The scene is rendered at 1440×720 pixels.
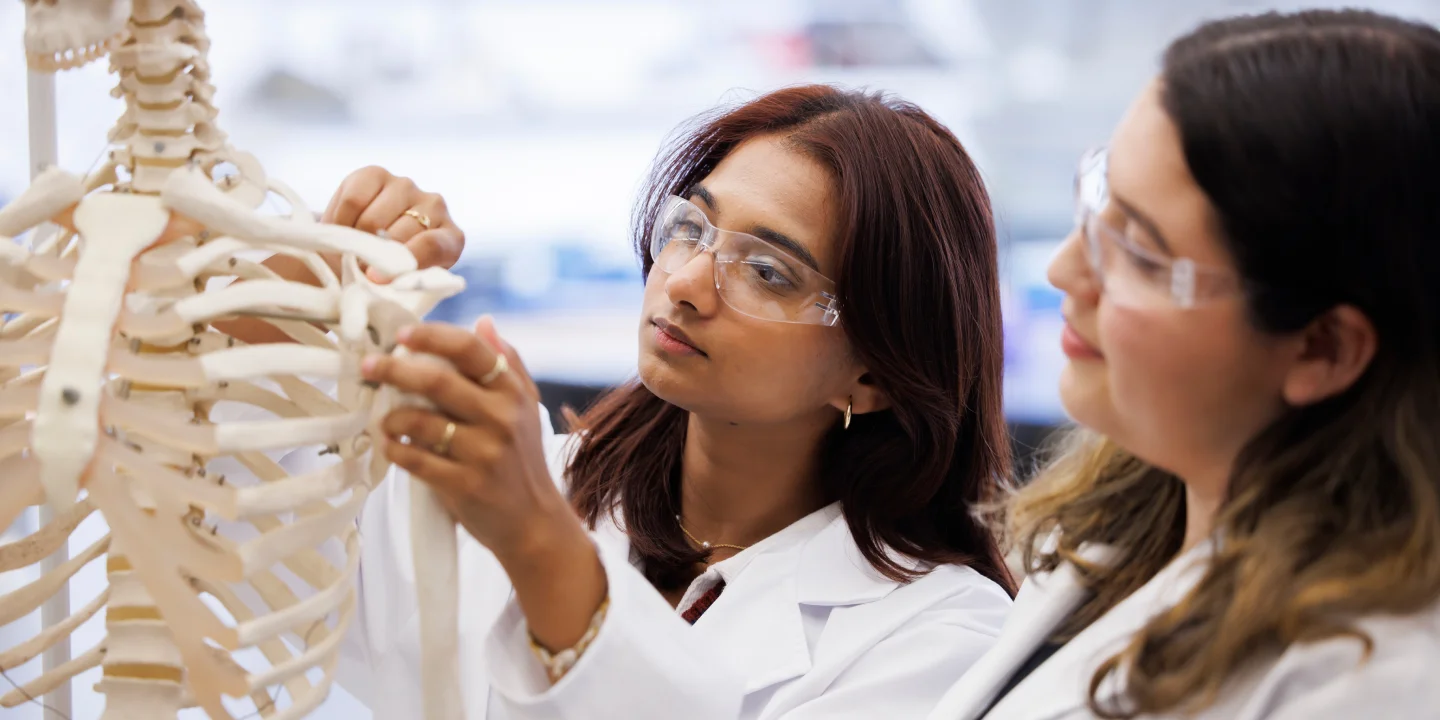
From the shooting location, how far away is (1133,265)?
75 centimetres

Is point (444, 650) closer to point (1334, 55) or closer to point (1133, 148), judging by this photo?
point (1133, 148)

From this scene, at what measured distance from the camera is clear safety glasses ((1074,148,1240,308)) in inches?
28.3

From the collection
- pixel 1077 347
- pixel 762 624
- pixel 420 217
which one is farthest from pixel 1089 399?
pixel 420 217

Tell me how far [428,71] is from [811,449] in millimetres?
1727

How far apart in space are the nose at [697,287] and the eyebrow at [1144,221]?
0.49 m

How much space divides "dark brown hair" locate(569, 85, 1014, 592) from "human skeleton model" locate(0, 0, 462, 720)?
0.55 metres

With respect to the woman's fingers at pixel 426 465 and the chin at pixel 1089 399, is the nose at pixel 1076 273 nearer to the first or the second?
the chin at pixel 1089 399

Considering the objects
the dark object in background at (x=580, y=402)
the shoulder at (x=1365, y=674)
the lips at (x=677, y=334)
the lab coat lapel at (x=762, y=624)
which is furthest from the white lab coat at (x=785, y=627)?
the dark object in background at (x=580, y=402)

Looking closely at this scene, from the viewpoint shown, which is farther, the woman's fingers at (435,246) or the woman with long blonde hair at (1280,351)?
the woman's fingers at (435,246)

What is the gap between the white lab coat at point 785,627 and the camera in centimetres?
111

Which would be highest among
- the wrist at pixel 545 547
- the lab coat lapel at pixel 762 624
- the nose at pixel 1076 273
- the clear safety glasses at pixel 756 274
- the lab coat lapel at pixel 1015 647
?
the nose at pixel 1076 273

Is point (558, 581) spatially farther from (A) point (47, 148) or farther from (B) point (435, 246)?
(A) point (47, 148)

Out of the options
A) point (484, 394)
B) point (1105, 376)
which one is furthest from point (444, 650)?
point (1105, 376)

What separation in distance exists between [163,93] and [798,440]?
0.76 metres
